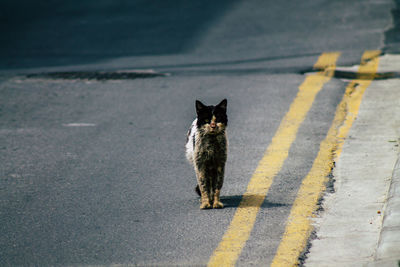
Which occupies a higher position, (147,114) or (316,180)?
(147,114)

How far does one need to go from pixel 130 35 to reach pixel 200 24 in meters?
1.44

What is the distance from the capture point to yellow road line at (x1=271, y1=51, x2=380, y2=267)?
4.63 m

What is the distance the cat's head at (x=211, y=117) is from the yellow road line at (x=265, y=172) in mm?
618

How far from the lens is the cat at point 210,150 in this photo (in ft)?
18.2

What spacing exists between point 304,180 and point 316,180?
10 cm

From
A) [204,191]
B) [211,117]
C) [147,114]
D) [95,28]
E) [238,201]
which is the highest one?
[95,28]

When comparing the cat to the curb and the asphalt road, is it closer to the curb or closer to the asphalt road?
the asphalt road

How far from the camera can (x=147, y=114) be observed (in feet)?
29.2

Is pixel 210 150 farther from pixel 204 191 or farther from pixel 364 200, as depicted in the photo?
pixel 364 200

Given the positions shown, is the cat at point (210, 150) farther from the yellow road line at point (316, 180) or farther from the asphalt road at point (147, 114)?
the yellow road line at point (316, 180)

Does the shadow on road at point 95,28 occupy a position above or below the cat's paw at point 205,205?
above

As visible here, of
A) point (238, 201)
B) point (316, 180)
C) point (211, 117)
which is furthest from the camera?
point (316, 180)

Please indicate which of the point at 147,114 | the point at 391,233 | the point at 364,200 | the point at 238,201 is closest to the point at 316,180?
the point at 364,200


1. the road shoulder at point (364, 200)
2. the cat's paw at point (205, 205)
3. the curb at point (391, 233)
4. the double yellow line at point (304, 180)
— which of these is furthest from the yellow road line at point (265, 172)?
the curb at point (391, 233)
